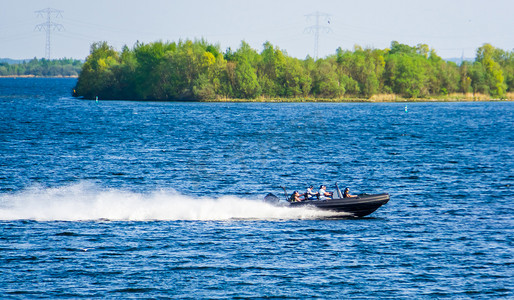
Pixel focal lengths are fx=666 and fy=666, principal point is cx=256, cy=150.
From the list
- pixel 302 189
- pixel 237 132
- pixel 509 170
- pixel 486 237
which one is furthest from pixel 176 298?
pixel 237 132

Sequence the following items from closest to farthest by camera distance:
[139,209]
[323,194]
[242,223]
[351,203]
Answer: [323,194]
[351,203]
[242,223]
[139,209]

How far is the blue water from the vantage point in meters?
29.2

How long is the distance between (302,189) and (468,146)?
1911 inches

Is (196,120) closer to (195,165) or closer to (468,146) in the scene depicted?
(468,146)

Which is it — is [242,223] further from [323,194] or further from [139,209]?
[139,209]

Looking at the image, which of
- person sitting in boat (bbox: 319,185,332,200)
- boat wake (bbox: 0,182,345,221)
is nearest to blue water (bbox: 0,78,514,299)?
boat wake (bbox: 0,182,345,221)

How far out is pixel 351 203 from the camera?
39500mm

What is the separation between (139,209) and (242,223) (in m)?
7.11

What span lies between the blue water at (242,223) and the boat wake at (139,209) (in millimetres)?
125

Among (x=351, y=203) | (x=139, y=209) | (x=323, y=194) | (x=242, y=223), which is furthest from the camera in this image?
(x=139, y=209)

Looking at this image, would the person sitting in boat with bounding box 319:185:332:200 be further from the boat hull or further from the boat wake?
the boat wake

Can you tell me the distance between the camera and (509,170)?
67.2m

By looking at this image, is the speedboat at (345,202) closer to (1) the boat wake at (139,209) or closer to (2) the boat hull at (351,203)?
(2) the boat hull at (351,203)

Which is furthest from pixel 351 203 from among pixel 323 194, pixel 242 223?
pixel 242 223
